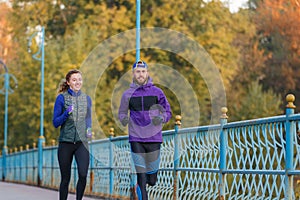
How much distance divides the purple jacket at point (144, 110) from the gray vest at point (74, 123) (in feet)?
2.82

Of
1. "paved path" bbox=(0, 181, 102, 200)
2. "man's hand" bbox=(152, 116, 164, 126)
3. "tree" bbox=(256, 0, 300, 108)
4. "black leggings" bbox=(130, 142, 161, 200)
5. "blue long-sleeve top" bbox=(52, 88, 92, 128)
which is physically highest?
"tree" bbox=(256, 0, 300, 108)

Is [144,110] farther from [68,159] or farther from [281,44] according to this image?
[281,44]

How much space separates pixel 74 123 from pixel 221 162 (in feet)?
6.66

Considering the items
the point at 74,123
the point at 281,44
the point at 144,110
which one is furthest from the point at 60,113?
the point at 281,44

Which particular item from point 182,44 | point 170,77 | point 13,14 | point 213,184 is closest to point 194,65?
point 182,44

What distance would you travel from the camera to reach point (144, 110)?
11.0m

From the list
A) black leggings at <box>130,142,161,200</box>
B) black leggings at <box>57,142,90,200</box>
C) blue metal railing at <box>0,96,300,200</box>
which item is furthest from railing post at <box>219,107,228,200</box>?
black leggings at <box>57,142,90,200</box>

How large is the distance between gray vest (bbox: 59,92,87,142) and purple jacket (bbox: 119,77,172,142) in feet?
2.82

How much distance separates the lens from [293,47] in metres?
50.4

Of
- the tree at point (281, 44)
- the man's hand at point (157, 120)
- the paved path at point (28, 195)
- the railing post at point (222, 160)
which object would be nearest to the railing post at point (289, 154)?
the man's hand at point (157, 120)

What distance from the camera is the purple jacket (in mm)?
10984

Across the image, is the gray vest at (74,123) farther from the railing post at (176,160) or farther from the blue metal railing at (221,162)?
the railing post at (176,160)

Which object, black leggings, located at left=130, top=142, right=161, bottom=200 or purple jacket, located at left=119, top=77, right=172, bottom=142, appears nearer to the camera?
purple jacket, located at left=119, top=77, right=172, bottom=142

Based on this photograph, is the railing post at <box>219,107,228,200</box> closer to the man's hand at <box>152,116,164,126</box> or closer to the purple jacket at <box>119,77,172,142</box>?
the purple jacket at <box>119,77,172,142</box>
